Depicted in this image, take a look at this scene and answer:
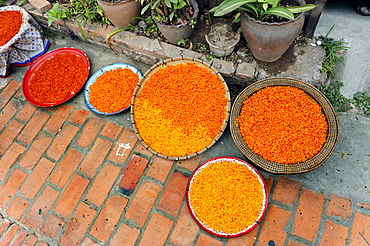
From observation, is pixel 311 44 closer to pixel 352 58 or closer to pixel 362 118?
pixel 352 58

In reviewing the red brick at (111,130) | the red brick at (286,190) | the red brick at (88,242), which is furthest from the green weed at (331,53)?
the red brick at (88,242)

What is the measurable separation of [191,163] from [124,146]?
0.66m

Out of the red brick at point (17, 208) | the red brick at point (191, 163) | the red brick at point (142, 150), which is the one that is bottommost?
the red brick at point (17, 208)

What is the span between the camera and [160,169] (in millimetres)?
2146

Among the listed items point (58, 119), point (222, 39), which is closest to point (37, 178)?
point (58, 119)

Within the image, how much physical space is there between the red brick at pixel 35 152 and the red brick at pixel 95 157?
0.48 meters

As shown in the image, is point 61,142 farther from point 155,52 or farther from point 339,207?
point 339,207

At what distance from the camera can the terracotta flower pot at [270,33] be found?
1815 mm

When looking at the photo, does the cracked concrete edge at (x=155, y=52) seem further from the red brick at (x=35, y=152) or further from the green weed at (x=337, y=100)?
the red brick at (x=35, y=152)

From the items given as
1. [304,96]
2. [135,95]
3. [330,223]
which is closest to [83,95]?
[135,95]

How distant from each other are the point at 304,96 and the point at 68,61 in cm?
243

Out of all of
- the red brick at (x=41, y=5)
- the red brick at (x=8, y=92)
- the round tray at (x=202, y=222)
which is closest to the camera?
the round tray at (x=202, y=222)

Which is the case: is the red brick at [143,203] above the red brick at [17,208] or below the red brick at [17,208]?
above

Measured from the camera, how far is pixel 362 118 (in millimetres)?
2111
